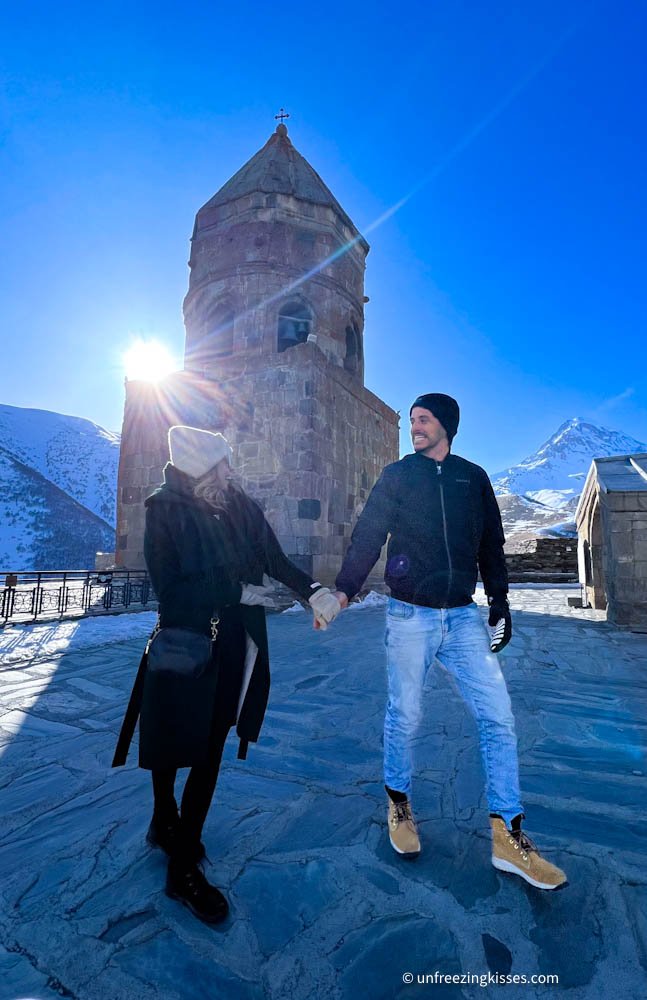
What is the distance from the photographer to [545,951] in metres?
1.49

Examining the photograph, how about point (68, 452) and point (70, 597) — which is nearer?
point (70, 597)

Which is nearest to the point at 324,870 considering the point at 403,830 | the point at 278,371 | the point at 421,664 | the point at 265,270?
the point at 403,830

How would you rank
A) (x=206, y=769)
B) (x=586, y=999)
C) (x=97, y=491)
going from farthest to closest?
(x=97, y=491), (x=206, y=769), (x=586, y=999)

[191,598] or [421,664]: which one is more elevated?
[191,598]

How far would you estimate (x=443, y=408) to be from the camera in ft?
7.77

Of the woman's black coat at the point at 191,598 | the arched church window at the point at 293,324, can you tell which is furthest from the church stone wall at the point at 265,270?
the woman's black coat at the point at 191,598

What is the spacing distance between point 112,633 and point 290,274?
9.65 m

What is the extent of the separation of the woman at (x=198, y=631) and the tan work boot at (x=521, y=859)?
1082mm

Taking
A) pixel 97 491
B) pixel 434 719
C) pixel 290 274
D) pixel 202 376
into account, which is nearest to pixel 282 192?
pixel 290 274

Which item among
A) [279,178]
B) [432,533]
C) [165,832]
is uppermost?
[279,178]

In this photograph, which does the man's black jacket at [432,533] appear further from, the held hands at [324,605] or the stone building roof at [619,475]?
the stone building roof at [619,475]

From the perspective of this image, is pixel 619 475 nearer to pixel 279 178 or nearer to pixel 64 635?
pixel 64 635

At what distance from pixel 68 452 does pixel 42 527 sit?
26935mm

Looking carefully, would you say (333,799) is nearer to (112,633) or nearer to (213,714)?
(213,714)
